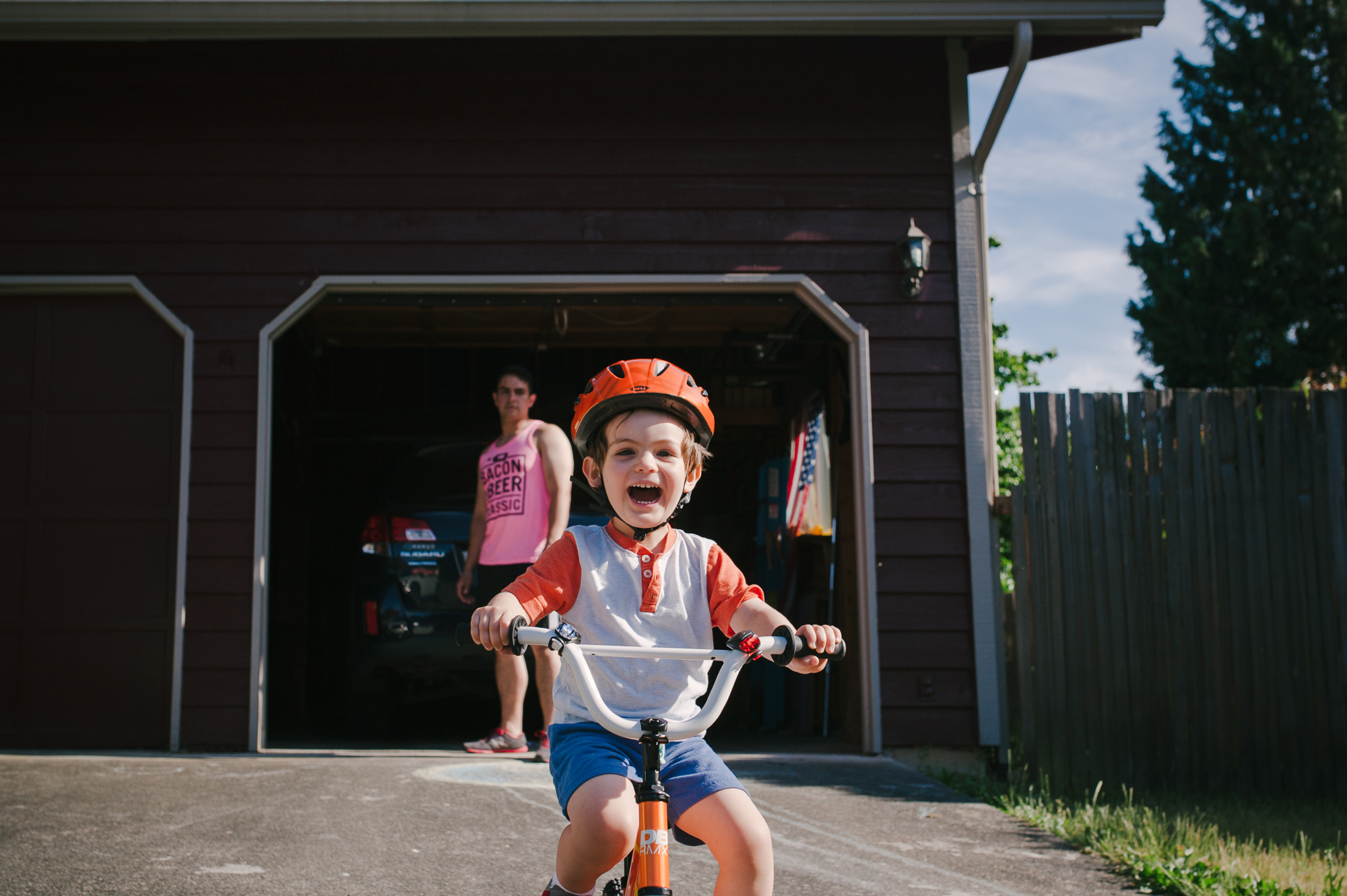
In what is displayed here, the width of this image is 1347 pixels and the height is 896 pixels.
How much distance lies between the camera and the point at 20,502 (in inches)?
217

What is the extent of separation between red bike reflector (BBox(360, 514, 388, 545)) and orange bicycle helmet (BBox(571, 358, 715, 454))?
330cm

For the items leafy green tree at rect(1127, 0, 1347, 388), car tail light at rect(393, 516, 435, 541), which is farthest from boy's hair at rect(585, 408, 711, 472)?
leafy green tree at rect(1127, 0, 1347, 388)

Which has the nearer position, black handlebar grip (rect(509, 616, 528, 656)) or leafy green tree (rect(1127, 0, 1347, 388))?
black handlebar grip (rect(509, 616, 528, 656))

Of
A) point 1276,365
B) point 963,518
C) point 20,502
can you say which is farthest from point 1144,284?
point 20,502

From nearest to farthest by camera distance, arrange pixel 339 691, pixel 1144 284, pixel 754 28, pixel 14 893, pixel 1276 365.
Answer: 1. pixel 14 893
2. pixel 754 28
3. pixel 339 691
4. pixel 1276 365
5. pixel 1144 284

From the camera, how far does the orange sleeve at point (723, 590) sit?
2270 mm

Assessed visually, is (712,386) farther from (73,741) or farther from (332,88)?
(73,741)

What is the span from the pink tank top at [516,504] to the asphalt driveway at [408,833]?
0.92m

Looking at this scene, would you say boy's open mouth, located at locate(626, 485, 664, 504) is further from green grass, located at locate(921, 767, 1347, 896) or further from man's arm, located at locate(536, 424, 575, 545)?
man's arm, located at locate(536, 424, 575, 545)

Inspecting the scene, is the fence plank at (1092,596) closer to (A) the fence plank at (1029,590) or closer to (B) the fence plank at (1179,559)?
(A) the fence plank at (1029,590)

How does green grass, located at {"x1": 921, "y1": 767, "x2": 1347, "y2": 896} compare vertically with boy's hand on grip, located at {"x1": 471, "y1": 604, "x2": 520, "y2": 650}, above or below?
below

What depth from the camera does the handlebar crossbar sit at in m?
1.84

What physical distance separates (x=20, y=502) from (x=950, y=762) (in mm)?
4862

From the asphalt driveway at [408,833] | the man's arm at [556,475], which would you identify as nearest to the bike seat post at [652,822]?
the asphalt driveway at [408,833]
